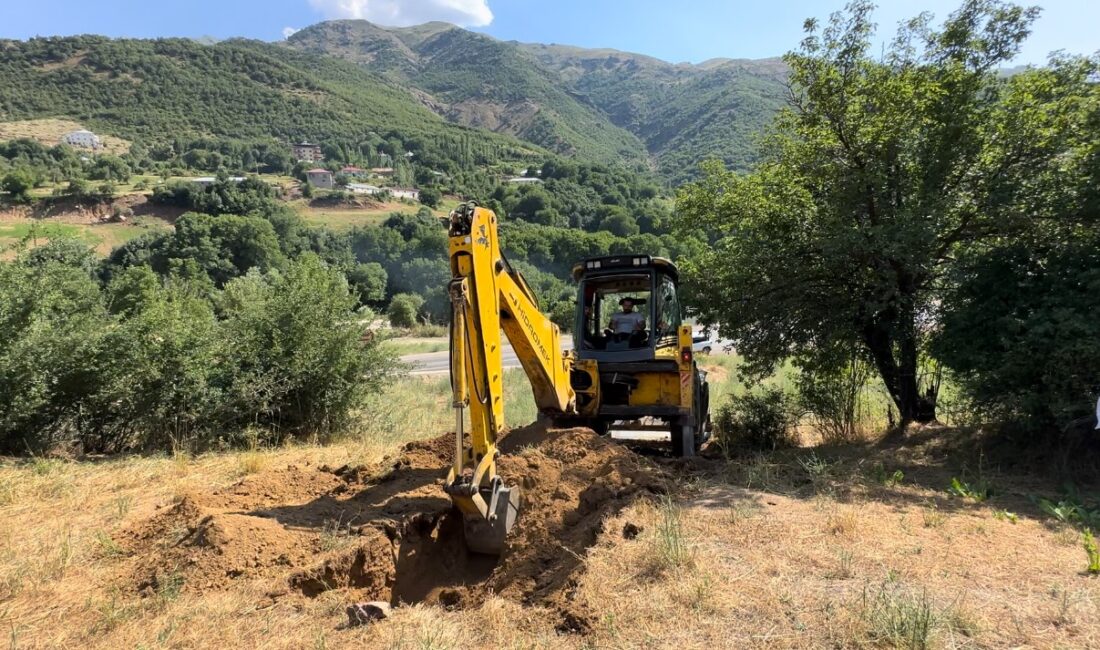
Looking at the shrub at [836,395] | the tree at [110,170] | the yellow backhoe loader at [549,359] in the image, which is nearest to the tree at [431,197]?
the tree at [110,170]

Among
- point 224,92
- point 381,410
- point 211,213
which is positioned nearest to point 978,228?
point 381,410

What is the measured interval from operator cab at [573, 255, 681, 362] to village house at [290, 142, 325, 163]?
Answer: 119m

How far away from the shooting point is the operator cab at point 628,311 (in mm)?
8172

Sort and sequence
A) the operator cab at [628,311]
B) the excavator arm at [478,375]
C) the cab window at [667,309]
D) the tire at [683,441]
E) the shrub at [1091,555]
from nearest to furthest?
1. the shrub at [1091,555]
2. the excavator arm at [478,375]
3. the tire at [683,441]
4. the operator cab at [628,311]
5. the cab window at [667,309]

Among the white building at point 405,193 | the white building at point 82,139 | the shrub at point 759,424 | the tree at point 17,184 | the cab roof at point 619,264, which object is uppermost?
the white building at point 82,139

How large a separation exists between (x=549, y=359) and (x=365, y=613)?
10.7 feet

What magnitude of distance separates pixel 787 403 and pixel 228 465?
28.8 feet

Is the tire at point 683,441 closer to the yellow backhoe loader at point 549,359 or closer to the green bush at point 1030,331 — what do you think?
the yellow backhoe loader at point 549,359

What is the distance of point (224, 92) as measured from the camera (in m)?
128

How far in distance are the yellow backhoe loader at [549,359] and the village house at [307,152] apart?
11886 centimetres

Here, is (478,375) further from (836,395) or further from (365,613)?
(836,395)

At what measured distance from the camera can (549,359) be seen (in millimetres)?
6688

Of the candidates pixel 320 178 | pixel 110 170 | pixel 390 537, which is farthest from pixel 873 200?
pixel 320 178

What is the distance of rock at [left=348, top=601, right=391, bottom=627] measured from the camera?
4.02 meters
